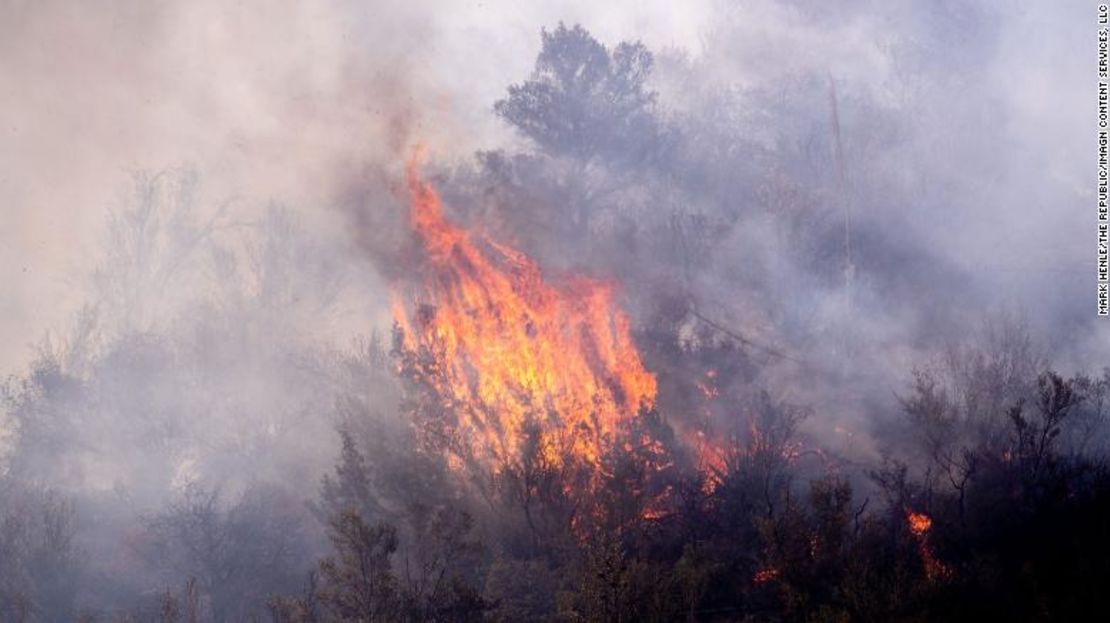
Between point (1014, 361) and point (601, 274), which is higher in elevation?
point (601, 274)

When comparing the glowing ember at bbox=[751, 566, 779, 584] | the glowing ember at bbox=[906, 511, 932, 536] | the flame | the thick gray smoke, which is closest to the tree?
the thick gray smoke

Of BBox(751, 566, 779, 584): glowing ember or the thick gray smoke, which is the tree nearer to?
the thick gray smoke

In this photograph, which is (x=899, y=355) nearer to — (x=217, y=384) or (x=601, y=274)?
(x=601, y=274)

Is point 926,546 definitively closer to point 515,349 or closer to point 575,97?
point 515,349

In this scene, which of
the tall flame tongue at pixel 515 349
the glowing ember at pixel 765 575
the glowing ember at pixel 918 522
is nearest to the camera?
the glowing ember at pixel 765 575

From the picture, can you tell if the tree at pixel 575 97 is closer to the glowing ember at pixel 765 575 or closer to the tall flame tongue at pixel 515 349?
the tall flame tongue at pixel 515 349

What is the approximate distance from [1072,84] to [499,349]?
3089 cm

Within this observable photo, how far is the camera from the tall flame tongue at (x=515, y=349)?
26031mm

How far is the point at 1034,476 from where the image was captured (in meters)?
21.9

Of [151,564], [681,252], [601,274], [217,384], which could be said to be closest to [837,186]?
[681,252]

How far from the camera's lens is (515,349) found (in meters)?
27.0

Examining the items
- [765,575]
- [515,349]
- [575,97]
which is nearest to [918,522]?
[765,575]

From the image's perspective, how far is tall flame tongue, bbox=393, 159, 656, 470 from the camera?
26031 millimetres

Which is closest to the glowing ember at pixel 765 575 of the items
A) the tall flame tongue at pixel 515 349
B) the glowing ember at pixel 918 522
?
the glowing ember at pixel 918 522
